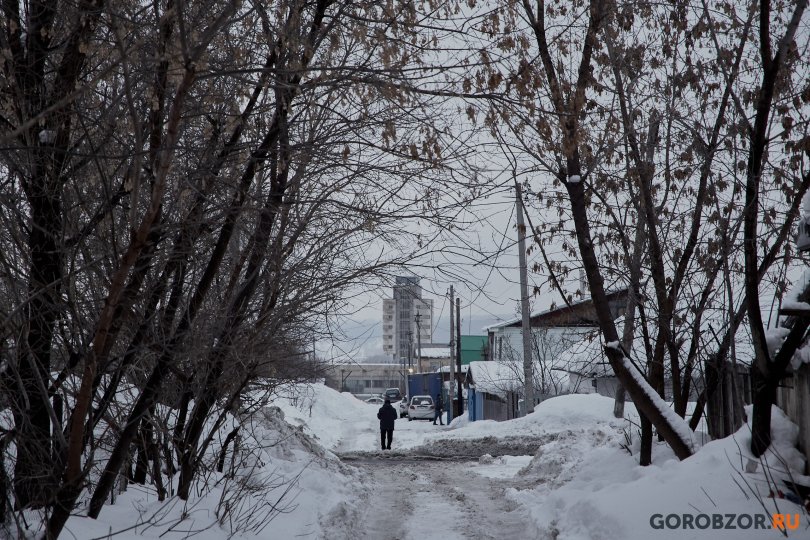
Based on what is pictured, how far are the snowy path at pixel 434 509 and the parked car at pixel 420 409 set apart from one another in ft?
102

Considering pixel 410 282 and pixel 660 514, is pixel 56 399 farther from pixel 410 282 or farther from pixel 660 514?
pixel 660 514

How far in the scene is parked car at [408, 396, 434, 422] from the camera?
48.2 m

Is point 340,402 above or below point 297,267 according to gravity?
below

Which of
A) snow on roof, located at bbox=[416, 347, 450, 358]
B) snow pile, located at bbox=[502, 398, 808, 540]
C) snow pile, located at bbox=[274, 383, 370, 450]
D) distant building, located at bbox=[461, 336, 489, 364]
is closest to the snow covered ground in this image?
snow pile, located at bbox=[502, 398, 808, 540]

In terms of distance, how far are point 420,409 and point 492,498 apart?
119 ft

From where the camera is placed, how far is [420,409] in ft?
159

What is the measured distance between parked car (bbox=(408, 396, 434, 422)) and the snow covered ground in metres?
28.3

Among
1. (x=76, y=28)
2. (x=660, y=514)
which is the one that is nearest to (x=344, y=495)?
(x=660, y=514)

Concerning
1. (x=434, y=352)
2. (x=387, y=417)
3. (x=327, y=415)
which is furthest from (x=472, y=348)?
(x=387, y=417)

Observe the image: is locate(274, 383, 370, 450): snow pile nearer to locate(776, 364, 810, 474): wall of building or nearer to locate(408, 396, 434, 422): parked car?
locate(408, 396, 434, 422): parked car

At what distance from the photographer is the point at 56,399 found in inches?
245

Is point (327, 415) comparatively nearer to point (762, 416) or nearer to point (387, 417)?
point (387, 417)

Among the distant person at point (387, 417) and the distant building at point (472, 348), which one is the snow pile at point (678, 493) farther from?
the distant building at point (472, 348)

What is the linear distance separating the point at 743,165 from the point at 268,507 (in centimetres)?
652
